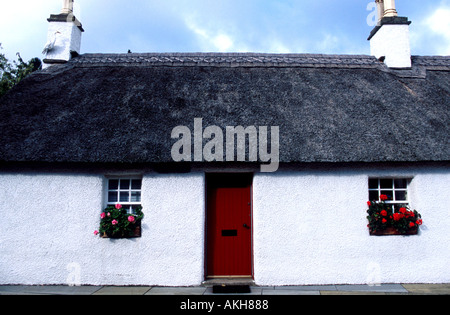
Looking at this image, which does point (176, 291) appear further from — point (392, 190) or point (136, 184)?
point (392, 190)

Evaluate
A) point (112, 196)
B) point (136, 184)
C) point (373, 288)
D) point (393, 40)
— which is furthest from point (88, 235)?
point (393, 40)

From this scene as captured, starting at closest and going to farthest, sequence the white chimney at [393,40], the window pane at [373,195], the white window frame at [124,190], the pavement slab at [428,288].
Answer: the pavement slab at [428,288] < the white window frame at [124,190] < the window pane at [373,195] < the white chimney at [393,40]

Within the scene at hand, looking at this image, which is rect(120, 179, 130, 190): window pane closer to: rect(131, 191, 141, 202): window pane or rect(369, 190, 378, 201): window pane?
rect(131, 191, 141, 202): window pane

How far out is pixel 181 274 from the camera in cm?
635

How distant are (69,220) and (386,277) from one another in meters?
6.65

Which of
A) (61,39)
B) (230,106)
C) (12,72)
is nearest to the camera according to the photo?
(230,106)

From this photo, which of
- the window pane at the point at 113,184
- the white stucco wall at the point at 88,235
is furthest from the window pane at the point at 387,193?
the window pane at the point at 113,184

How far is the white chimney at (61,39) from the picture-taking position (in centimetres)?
930

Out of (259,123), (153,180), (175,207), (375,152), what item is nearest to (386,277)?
(375,152)

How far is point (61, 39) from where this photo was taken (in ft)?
30.9

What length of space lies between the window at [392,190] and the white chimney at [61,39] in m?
9.15

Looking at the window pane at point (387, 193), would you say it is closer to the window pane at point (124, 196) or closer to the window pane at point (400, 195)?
the window pane at point (400, 195)

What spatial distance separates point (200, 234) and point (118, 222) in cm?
170

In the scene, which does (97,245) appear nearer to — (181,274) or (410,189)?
(181,274)
